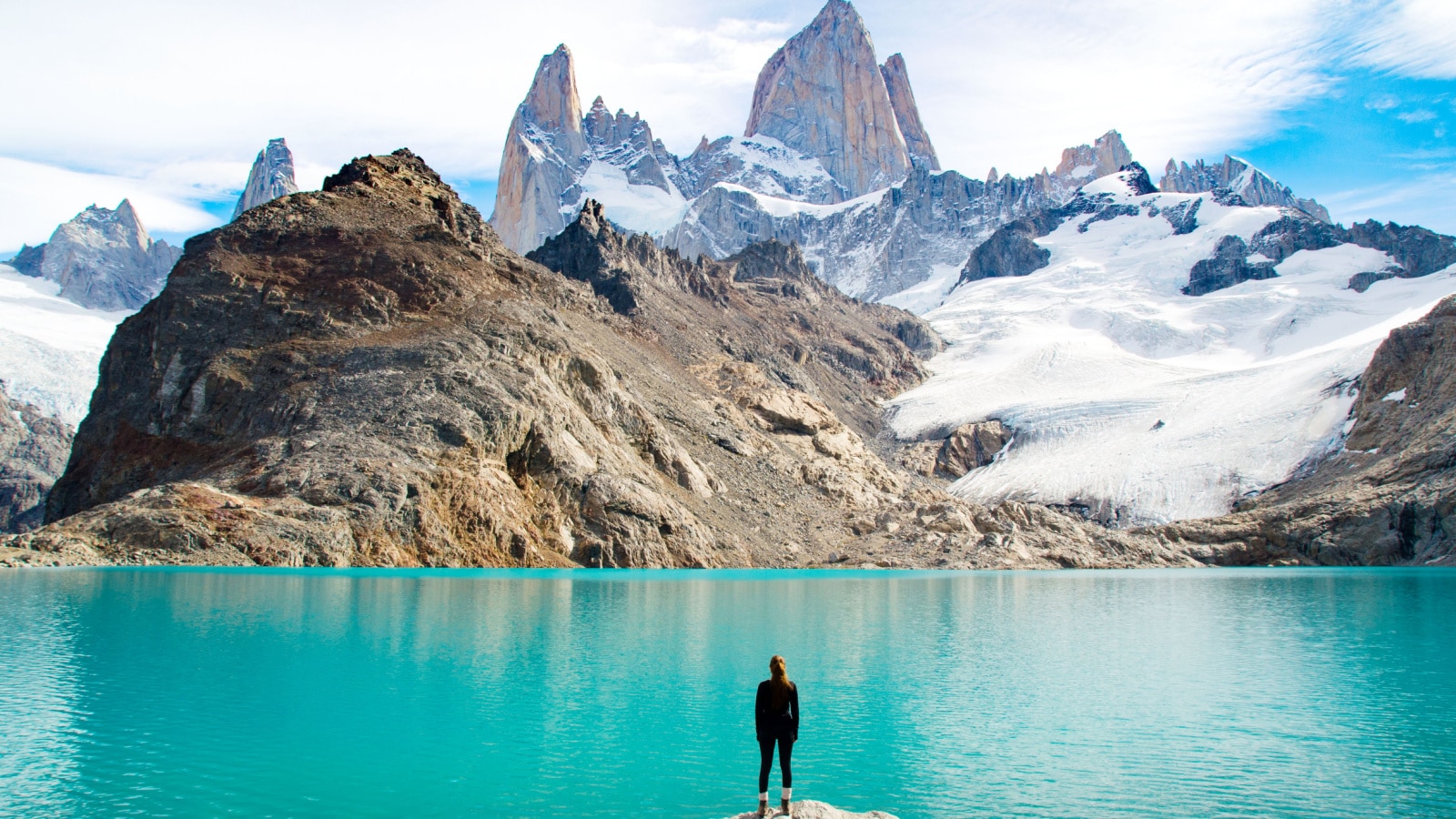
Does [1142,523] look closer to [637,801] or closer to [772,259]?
[772,259]

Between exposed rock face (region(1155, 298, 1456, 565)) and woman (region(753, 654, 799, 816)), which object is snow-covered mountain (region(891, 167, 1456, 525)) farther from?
woman (region(753, 654, 799, 816))

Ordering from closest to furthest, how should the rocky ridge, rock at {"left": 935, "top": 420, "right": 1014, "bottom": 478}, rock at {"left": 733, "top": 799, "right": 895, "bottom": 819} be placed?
rock at {"left": 733, "top": 799, "right": 895, "bottom": 819} → the rocky ridge → rock at {"left": 935, "top": 420, "right": 1014, "bottom": 478}

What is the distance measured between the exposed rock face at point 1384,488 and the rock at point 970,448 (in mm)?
37987

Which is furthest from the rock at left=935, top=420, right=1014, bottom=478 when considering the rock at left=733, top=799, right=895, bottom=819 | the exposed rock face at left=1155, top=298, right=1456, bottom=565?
the rock at left=733, top=799, right=895, bottom=819

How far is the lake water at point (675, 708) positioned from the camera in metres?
15.5

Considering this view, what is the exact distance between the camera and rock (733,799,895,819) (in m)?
13.0

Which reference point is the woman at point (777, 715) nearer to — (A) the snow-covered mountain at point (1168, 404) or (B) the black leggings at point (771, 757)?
(B) the black leggings at point (771, 757)

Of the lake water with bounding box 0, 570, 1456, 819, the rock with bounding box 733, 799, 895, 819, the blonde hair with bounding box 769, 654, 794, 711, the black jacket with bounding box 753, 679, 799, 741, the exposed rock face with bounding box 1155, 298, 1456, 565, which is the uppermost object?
the exposed rock face with bounding box 1155, 298, 1456, 565

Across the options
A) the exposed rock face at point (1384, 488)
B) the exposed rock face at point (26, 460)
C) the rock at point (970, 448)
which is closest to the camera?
the exposed rock face at point (1384, 488)

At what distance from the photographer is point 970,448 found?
144125 mm

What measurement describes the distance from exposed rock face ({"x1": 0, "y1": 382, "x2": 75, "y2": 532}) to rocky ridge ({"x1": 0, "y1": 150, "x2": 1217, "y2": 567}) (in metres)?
68.8

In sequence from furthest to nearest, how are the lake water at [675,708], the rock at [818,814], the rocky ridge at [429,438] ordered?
the rocky ridge at [429,438], the lake water at [675,708], the rock at [818,814]

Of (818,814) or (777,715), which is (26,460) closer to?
(777,715)

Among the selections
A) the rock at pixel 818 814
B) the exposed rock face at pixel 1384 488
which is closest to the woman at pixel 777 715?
the rock at pixel 818 814
